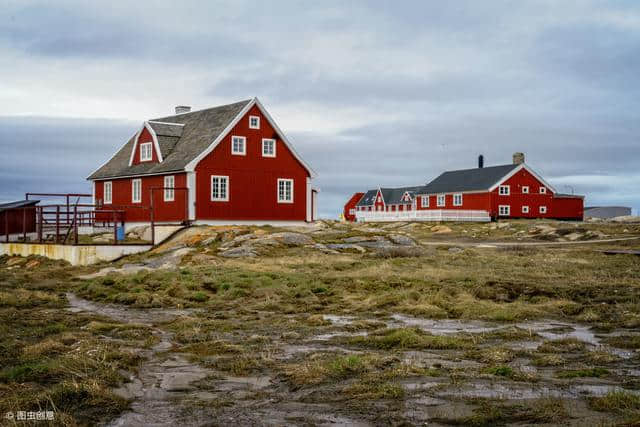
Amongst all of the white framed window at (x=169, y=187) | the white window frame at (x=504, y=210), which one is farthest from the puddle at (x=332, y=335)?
the white window frame at (x=504, y=210)

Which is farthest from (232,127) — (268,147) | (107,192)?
(107,192)

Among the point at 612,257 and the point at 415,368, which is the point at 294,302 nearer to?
the point at 415,368

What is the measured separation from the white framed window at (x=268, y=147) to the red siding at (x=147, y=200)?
5.21 m

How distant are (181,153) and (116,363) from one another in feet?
94.4

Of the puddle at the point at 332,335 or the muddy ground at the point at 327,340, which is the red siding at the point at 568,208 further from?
the puddle at the point at 332,335

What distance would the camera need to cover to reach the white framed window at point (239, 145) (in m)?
38.2

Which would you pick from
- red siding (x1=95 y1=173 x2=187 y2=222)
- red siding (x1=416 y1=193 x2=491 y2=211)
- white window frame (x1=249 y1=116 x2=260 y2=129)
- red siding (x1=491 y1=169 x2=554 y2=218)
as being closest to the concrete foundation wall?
red siding (x1=95 y1=173 x2=187 y2=222)

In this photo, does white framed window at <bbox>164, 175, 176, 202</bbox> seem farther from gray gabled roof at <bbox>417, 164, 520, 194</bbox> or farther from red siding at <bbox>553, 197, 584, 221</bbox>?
red siding at <bbox>553, 197, 584, 221</bbox>

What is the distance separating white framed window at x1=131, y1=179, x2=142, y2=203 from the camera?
1601 inches

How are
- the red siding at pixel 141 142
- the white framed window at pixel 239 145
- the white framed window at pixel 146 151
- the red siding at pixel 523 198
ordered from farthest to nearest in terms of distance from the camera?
the red siding at pixel 523 198 → the white framed window at pixel 146 151 → the red siding at pixel 141 142 → the white framed window at pixel 239 145

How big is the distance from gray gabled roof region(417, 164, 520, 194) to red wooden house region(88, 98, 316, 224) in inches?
1241

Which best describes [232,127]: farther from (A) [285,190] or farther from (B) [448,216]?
(B) [448,216]

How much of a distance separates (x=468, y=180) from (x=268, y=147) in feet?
122

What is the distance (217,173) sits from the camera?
37.5m
